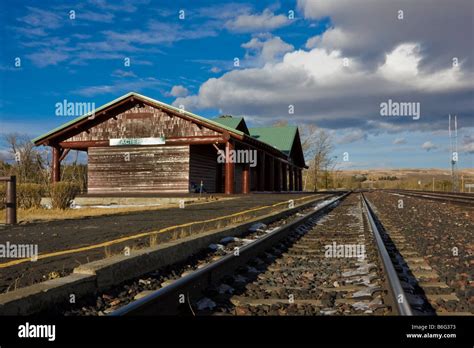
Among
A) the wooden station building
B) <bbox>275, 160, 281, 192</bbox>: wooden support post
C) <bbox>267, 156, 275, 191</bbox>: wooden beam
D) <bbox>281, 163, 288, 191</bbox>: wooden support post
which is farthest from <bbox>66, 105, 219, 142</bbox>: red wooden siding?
<bbox>281, 163, 288, 191</bbox>: wooden support post

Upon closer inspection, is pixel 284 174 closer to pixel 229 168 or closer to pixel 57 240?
pixel 229 168

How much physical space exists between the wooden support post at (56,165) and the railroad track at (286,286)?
22.4 metres

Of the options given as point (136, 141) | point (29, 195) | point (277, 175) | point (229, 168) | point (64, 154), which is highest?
point (136, 141)

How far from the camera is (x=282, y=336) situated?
3.10 meters

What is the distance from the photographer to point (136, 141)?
86.7 feet

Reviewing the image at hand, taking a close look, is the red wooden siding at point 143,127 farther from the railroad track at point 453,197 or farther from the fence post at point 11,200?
the fence post at point 11,200

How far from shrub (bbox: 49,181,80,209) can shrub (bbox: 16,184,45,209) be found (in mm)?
417

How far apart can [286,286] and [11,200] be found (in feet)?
25.9

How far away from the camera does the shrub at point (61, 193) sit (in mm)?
13883

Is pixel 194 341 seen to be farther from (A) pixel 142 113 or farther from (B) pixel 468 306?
(A) pixel 142 113

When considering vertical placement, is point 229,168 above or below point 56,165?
below

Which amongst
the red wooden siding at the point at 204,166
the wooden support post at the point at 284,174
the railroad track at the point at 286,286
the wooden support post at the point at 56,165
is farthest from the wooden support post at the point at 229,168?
the wooden support post at the point at 284,174

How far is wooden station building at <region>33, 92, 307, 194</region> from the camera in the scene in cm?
2542

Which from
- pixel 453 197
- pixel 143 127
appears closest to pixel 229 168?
pixel 143 127
